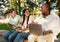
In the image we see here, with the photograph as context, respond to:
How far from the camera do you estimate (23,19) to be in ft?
9.59

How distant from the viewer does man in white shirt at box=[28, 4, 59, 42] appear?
2.76 m

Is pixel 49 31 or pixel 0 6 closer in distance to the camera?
pixel 49 31

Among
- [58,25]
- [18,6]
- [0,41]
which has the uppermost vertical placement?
[18,6]

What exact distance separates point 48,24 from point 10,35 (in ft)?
1.57

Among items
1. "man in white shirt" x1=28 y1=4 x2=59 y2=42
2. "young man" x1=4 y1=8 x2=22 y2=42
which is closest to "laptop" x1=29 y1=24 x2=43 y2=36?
"man in white shirt" x1=28 y1=4 x2=59 y2=42

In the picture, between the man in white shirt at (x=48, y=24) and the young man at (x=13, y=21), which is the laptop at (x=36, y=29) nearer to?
the man in white shirt at (x=48, y=24)

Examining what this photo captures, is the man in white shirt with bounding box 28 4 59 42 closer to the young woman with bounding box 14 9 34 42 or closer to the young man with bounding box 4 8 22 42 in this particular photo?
the young woman with bounding box 14 9 34 42

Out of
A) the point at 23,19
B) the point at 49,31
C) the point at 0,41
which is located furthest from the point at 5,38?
the point at 49,31

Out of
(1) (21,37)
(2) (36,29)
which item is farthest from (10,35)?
(2) (36,29)

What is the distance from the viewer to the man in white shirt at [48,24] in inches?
109

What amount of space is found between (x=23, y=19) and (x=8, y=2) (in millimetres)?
254

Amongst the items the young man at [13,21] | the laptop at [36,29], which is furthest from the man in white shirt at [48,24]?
the young man at [13,21]

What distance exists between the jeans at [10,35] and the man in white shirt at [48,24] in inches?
9.0

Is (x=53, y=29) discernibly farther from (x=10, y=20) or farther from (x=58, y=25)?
(x=10, y=20)
